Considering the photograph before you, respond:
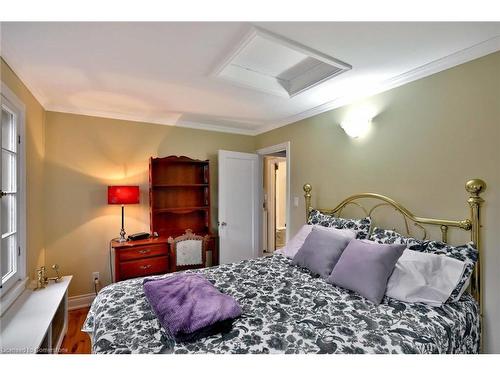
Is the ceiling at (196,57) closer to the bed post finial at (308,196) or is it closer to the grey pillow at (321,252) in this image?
the bed post finial at (308,196)

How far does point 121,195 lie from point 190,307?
2.06 meters

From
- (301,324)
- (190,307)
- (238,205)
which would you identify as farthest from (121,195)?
(301,324)

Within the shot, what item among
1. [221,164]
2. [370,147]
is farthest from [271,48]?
[221,164]

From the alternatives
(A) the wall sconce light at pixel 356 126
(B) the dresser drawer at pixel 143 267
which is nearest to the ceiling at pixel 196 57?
(A) the wall sconce light at pixel 356 126

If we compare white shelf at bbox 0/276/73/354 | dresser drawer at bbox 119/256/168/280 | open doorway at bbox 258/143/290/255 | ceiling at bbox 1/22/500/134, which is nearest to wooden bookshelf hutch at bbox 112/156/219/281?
dresser drawer at bbox 119/256/168/280

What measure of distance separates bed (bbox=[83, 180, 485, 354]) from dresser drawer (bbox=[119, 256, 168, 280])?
109 centimetres

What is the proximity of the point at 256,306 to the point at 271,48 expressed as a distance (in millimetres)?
1882

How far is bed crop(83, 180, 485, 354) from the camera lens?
3.90ft

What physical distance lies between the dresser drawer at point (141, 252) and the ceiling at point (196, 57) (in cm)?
171

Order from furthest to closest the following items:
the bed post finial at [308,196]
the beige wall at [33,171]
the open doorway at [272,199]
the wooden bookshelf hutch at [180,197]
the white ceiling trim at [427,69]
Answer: the open doorway at [272,199] → the wooden bookshelf hutch at [180,197] → the bed post finial at [308,196] → the beige wall at [33,171] → the white ceiling trim at [427,69]

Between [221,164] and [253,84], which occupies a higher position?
[253,84]

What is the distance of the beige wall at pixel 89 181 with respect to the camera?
9.61ft
